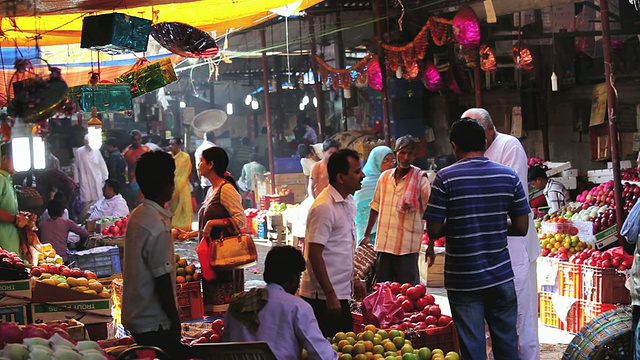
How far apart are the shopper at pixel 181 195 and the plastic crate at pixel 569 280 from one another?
7591mm

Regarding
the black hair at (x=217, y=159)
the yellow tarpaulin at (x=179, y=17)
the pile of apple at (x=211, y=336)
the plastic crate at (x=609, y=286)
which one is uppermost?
the yellow tarpaulin at (x=179, y=17)

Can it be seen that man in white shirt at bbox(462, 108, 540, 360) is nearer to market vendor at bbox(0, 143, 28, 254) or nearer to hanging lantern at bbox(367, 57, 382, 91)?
market vendor at bbox(0, 143, 28, 254)

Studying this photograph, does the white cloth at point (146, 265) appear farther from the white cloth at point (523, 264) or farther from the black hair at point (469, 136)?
the white cloth at point (523, 264)

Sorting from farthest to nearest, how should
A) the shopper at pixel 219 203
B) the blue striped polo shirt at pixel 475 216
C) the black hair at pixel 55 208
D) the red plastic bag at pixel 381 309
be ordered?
1. the black hair at pixel 55 208
2. the shopper at pixel 219 203
3. the red plastic bag at pixel 381 309
4. the blue striped polo shirt at pixel 475 216

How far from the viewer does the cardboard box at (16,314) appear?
651 centimetres

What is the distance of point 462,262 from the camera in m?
5.40

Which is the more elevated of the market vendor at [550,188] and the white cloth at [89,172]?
the white cloth at [89,172]

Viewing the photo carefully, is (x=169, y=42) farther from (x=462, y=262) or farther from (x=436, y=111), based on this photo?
(x=436, y=111)

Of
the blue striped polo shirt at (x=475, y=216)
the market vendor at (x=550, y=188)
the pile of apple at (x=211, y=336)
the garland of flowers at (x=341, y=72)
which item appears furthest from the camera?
the garland of flowers at (x=341, y=72)

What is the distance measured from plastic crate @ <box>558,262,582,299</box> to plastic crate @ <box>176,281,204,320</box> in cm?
373

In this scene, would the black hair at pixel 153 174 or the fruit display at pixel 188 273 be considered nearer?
the black hair at pixel 153 174

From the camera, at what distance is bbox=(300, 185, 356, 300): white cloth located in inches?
227

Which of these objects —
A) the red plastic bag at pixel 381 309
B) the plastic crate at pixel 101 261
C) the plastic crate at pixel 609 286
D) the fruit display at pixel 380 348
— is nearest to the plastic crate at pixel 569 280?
the plastic crate at pixel 609 286

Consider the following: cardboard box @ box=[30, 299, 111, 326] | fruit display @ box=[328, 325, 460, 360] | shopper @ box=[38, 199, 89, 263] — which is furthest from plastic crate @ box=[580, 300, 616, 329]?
shopper @ box=[38, 199, 89, 263]
